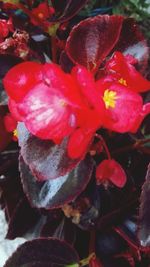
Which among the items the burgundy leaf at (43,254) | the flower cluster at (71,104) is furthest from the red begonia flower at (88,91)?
the burgundy leaf at (43,254)

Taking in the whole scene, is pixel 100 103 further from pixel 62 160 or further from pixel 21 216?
pixel 21 216

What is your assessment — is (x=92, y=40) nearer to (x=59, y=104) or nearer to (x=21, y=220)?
(x=59, y=104)

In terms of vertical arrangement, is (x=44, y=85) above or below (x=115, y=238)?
above

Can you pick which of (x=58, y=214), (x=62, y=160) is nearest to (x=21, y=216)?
(x=58, y=214)

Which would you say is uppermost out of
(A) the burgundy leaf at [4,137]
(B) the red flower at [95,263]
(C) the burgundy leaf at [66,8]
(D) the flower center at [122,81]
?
(C) the burgundy leaf at [66,8]

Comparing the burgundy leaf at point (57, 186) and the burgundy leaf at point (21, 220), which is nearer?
the burgundy leaf at point (57, 186)

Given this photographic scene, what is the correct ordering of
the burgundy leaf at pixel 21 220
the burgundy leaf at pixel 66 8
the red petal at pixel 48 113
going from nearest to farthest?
the red petal at pixel 48 113
the burgundy leaf at pixel 66 8
the burgundy leaf at pixel 21 220

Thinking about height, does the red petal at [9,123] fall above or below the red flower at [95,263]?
above

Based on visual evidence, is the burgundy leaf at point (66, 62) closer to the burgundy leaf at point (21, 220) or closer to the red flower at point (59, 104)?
the red flower at point (59, 104)
